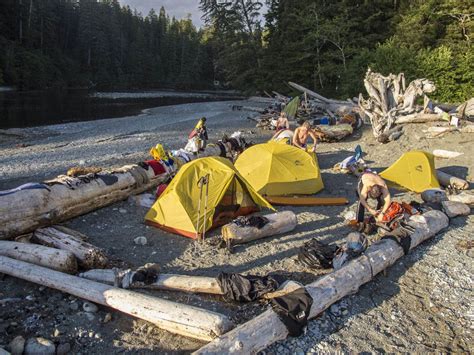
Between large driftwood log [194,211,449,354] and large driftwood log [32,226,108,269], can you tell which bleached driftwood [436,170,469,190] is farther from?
large driftwood log [32,226,108,269]

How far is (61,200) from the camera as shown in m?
7.51

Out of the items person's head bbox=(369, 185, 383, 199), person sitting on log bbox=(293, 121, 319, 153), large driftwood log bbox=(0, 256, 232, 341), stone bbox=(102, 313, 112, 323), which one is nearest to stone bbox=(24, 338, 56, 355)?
stone bbox=(102, 313, 112, 323)

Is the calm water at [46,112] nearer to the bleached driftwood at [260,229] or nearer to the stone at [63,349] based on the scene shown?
the bleached driftwood at [260,229]

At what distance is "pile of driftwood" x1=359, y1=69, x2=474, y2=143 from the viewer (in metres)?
15.5

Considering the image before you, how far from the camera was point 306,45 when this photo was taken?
35.0 meters

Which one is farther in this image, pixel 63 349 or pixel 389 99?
pixel 389 99

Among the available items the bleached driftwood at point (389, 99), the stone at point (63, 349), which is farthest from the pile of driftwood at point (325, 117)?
the stone at point (63, 349)

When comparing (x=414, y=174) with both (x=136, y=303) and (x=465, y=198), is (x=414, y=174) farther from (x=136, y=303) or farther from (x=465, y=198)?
(x=136, y=303)

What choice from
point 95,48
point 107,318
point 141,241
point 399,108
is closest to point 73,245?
point 141,241

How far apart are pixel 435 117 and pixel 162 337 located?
50.5ft

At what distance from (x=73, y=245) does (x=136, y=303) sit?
6.63ft

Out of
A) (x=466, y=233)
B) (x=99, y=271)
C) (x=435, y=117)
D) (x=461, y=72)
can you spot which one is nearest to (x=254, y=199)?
(x=99, y=271)

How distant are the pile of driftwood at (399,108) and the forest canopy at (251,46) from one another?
852cm

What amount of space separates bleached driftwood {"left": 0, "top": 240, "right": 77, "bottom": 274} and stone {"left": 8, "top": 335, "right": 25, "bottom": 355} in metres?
1.44
